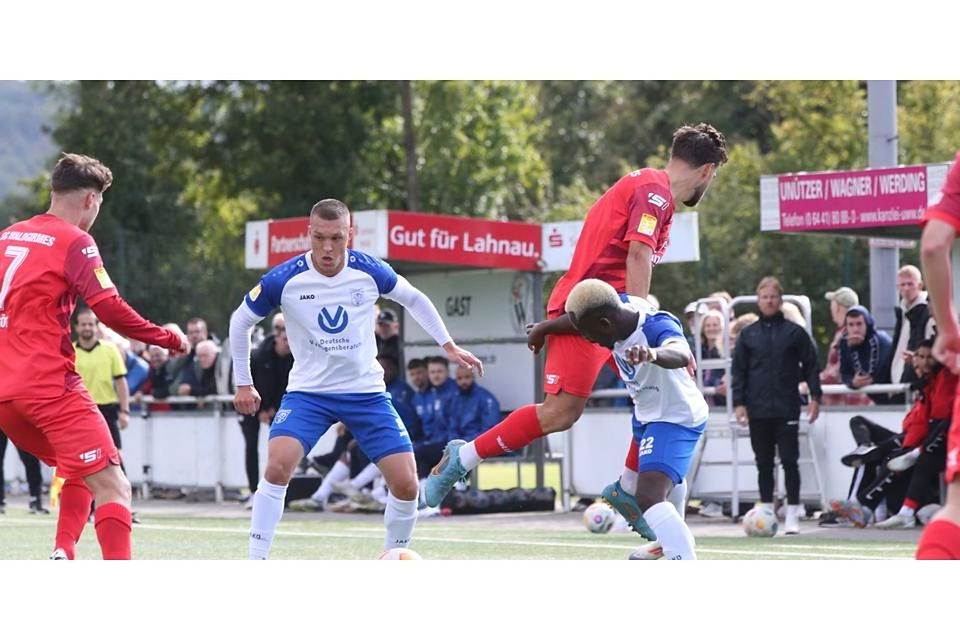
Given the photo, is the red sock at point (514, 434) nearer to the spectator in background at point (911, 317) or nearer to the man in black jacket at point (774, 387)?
the man in black jacket at point (774, 387)

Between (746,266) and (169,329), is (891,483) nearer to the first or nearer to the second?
(169,329)

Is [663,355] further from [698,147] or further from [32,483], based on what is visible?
[32,483]

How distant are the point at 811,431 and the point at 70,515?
8.80m

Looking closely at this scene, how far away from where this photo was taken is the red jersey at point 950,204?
19.1 feet

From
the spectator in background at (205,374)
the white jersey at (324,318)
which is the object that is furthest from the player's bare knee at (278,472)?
the spectator in background at (205,374)

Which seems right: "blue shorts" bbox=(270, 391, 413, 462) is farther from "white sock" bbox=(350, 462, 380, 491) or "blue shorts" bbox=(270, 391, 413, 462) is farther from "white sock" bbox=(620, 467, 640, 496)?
"white sock" bbox=(350, 462, 380, 491)

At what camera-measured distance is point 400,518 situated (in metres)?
9.39

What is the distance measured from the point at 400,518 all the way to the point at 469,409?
347 inches

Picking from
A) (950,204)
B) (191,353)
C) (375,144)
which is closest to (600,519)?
(191,353)

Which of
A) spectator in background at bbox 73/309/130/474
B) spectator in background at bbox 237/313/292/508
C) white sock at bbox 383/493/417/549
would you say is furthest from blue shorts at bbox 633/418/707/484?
spectator in background at bbox 237/313/292/508

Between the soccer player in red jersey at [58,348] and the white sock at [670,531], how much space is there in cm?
260

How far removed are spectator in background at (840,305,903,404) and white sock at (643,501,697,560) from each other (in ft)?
26.1

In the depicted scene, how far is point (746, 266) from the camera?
1236 inches
